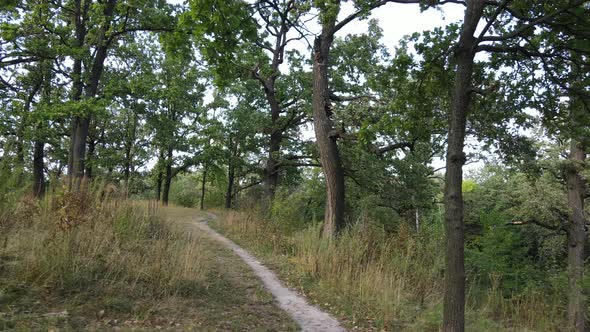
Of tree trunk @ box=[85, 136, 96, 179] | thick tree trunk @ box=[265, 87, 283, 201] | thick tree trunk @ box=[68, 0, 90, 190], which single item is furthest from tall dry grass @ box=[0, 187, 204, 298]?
tree trunk @ box=[85, 136, 96, 179]

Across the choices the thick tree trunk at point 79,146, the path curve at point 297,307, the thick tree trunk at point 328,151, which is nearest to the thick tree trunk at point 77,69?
the thick tree trunk at point 79,146

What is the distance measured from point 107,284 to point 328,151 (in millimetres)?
6702

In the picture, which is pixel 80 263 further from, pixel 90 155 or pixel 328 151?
pixel 90 155

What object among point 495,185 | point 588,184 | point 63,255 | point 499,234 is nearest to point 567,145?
point 588,184

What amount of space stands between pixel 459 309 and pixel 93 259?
491 centimetres

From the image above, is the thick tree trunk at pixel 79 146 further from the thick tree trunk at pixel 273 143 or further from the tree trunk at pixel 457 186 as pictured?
the tree trunk at pixel 457 186

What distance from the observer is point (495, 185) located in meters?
31.8

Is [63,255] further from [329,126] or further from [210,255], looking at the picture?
[329,126]

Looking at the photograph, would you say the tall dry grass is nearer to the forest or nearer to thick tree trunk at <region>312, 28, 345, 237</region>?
the forest

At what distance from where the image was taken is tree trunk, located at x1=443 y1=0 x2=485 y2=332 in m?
4.96

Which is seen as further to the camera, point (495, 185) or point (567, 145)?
point (495, 185)

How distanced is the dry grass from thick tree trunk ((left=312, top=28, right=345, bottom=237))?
3.05 feet

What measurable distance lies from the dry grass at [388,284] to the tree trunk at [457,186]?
4.02ft

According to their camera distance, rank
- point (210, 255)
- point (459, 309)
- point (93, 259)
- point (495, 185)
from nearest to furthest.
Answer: point (459, 309) → point (93, 259) → point (210, 255) → point (495, 185)
